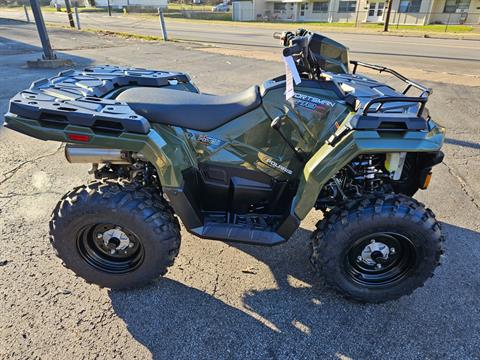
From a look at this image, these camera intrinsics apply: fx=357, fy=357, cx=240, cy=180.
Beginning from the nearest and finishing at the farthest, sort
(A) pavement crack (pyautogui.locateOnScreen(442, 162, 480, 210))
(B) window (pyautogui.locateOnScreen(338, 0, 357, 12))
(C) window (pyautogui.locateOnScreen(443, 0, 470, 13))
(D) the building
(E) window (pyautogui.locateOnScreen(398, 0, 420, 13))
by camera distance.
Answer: (A) pavement crack (pyautogui.locateOnScreen(442, 162, 480, 210)) < (C) window (pyautogui.locateOnScreen(443, 0, 470, 13)) < (D) the building < (E) window (pyautogui.locateOnScreen(398, 0, 420, 13)) < (B) window (pyautogui.locateOnScreen(338, 0, 357, 12))

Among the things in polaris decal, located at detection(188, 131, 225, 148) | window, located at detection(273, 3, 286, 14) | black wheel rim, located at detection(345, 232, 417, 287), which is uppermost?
polaris decal, located at detection(188, 131, 225, 148)

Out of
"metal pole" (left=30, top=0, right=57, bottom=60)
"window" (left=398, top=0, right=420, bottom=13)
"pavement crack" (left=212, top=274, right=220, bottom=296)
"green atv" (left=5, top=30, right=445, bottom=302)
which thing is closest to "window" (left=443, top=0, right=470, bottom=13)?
"window" (left=398, top=0, right=420, bottom=13)

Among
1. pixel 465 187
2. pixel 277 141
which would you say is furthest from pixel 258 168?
pixel 465 187

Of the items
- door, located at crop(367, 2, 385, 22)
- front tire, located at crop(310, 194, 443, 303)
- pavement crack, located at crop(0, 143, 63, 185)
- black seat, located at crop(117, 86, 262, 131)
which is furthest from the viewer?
door, located at crop(367, 2, 385, 22)

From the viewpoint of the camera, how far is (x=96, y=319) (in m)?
2.34

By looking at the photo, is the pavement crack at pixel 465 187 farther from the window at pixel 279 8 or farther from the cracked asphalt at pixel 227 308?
the window at pixel 279 8

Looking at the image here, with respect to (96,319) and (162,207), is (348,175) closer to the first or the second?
(162,207)

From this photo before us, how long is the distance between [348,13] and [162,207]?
44.8 metres

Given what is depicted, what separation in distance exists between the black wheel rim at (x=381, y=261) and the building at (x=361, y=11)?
38582mm

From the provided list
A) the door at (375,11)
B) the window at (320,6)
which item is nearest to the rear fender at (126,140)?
the door at (375,11)

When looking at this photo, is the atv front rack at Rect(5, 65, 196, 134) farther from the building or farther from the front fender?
the building

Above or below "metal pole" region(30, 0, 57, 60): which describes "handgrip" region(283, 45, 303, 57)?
above

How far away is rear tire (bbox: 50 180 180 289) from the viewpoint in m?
2.28

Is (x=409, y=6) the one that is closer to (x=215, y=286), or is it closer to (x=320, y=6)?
(x=320, y=6)
